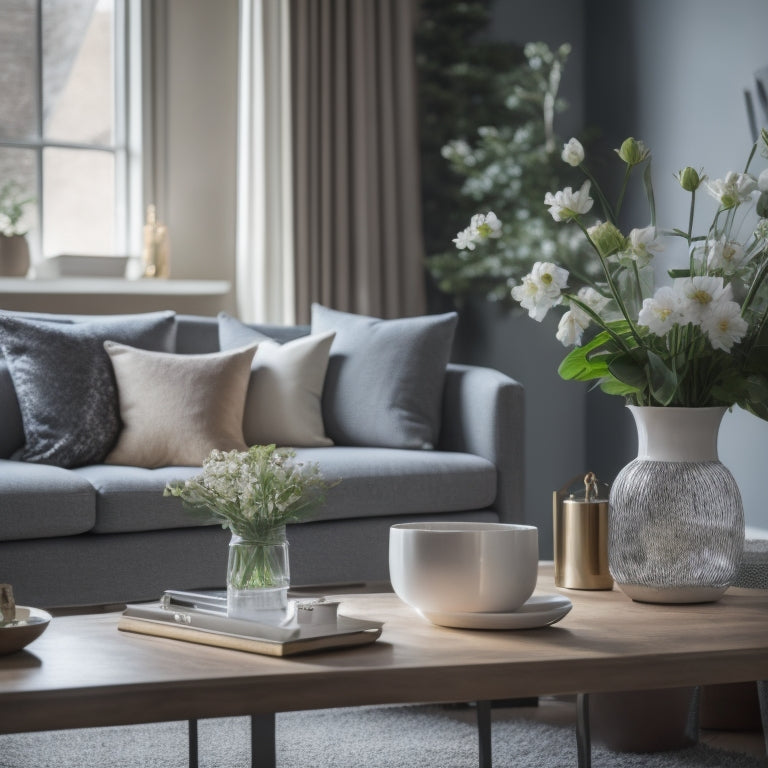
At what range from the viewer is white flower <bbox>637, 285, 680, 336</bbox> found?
1.54m

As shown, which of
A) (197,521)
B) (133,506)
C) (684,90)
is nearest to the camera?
(197,521)

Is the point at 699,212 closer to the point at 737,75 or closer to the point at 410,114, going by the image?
the point at 737,75

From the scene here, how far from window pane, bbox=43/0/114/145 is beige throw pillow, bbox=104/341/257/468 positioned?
1642mm

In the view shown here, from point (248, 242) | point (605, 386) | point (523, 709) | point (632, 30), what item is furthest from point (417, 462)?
point (632, 30)

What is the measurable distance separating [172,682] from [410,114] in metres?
3.90

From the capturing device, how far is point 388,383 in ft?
11.1

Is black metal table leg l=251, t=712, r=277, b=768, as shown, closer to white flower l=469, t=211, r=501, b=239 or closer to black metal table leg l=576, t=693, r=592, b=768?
black metal table leg l=576, t=693, r=592, b=768

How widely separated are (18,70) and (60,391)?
1.91 m

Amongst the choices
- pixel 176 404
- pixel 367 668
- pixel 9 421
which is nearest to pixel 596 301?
pixel 367 668

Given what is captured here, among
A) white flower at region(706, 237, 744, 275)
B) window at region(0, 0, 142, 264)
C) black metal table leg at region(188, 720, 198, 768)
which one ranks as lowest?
black metal table leg at region(188, 720, 198, 768)

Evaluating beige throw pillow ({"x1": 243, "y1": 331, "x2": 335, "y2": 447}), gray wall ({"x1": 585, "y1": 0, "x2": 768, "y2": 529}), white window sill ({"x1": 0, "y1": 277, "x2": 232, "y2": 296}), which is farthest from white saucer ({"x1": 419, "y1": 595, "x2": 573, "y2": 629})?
white window sill ({"x1": 0, "y1": 277, "x2": 232, "y2": 296})

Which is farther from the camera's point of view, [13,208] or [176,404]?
[13,208]

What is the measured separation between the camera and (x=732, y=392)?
1604mm

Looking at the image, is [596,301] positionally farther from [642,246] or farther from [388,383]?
[388,383]
